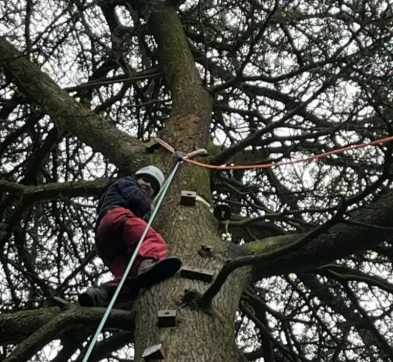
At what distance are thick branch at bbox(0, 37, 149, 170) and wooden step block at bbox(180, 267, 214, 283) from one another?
1.08 meters

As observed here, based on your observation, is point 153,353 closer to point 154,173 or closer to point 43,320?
point 43,320

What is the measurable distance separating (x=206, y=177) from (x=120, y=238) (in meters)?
0.74

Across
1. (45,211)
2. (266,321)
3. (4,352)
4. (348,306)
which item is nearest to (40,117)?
(45,211)

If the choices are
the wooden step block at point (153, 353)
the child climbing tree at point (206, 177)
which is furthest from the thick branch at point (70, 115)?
the wooden step block at point (153, 353)

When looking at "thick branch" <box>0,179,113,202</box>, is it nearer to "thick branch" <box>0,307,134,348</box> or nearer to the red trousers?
the red trousers

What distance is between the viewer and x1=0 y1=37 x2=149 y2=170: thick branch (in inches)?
159

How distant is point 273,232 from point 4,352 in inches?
62.4

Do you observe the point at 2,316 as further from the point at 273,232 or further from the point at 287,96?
the point at 287,96

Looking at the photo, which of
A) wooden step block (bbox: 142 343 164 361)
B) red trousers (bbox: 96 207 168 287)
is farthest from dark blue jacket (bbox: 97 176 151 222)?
wooden step block (bbox: 142 343 164 361)

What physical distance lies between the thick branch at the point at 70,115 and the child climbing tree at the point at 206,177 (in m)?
0.01

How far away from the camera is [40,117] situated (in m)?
4.84

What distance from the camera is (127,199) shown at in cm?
337

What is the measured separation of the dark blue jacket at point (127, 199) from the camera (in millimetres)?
3357

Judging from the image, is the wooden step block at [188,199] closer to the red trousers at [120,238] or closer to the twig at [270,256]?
the red trousers at [120,238]
